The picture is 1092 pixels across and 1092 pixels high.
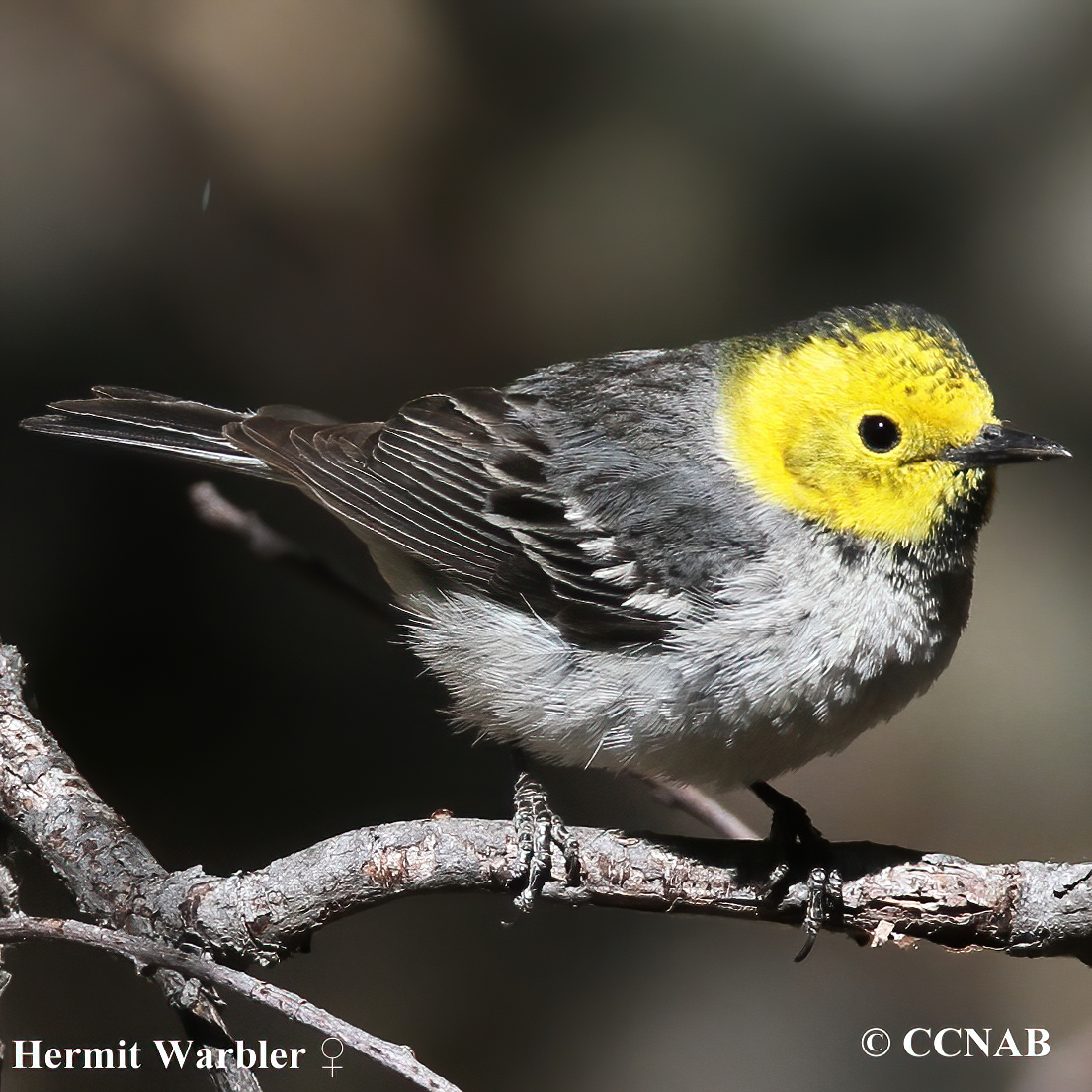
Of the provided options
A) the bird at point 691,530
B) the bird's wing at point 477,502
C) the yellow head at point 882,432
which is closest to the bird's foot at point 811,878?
the bird at point 691,530

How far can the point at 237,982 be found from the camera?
73.6 inches

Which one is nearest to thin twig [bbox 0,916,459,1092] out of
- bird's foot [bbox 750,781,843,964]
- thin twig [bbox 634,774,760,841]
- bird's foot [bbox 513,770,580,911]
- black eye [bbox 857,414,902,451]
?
bird's foot [bbox 513,770,580,911]

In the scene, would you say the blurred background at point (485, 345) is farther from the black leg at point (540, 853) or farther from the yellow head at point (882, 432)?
the yellow head at point (882, 432)

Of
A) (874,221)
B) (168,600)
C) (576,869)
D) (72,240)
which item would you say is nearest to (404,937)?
(168,600)

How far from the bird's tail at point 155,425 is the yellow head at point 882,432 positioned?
1290 millimetres

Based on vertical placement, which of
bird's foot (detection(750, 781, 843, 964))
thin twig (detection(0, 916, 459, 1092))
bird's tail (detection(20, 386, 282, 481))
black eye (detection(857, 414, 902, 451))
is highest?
bird's tail (detection(20, 386, 282, 481))

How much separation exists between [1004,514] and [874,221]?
3.87 ft

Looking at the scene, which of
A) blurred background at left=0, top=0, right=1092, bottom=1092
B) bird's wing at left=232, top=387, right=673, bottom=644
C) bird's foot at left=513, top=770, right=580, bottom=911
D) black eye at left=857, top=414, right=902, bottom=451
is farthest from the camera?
blurred background at left=0, top=0, right=1092, bottom=1092

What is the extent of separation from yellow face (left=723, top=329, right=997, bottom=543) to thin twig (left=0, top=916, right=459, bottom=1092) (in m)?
1.34

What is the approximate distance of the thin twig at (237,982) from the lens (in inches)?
69.7

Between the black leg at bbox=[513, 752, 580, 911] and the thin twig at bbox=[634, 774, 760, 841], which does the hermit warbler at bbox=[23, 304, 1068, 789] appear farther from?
the thin twig at bbox=[634, 774, 760, 841]

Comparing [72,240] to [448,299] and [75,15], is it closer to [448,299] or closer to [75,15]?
[75,15]

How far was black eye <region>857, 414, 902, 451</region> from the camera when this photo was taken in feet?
8.34

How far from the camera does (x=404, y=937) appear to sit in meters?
3.81
